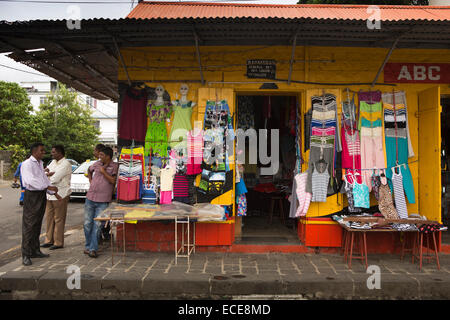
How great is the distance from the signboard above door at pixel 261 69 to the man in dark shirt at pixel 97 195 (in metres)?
3.09

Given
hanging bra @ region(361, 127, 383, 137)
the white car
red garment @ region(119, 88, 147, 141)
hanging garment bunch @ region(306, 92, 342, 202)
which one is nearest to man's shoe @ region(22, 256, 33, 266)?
red garment @ region(119, 88, 147, 141)

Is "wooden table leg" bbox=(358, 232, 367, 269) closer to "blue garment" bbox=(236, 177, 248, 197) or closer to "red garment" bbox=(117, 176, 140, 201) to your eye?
"blue garment" bbox=(236, 177, 248, 197)

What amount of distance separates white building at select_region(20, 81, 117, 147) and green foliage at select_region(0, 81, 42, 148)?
15475 millimetres

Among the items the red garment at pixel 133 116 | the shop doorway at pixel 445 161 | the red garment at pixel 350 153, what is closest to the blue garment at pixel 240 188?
the red garment at pixel 350 153

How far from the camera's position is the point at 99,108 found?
46.4m

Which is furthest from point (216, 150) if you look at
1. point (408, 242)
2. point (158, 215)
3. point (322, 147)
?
point (408, 242)

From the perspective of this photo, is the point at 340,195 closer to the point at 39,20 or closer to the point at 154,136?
the point at 154,136

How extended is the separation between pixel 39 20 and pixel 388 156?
627 cm

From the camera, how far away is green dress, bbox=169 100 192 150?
643 centimetres

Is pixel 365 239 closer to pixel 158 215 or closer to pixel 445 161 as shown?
pixel 158 215

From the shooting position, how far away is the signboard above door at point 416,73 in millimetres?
6500

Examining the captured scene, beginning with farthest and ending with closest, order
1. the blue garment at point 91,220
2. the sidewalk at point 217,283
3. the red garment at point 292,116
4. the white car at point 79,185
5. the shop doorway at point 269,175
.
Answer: the white car at point 79,185
the red garment at point 292,116
the shop doorway at point 269,175
the blue garment at point 91,220
the sidewalk at point 217,283

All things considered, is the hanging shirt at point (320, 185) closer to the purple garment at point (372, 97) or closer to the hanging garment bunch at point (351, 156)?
the hanging garment bunch at point (351, 156)

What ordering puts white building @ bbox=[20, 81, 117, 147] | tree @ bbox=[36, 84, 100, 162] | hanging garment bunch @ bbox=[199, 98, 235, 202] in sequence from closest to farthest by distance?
hanging garment bunch @ bbox=[199, 98, 235, 202], tree @ bbox=[36, 84, 100, 162], white building @ bbox=[20, 81, 117, 147]
